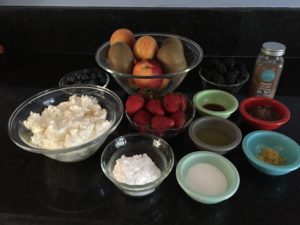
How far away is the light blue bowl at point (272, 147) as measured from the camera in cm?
62

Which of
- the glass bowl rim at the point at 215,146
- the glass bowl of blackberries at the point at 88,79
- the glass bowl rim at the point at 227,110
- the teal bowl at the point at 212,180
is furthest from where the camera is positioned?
the glass bowl of blackberries at the point at 88,79

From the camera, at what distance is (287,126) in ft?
2.60

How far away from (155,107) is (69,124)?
0.71ft

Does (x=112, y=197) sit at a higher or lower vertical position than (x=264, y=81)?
lower

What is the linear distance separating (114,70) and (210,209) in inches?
17.1

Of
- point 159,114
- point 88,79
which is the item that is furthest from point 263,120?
point 88,79

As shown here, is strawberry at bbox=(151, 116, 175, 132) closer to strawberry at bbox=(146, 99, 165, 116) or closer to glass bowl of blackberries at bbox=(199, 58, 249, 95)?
strawberry at bbox=(146, 99, 165, 116)

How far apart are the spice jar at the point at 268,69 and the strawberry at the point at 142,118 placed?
1.17 ft

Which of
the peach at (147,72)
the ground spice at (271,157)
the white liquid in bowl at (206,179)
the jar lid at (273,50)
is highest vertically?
the jar lid at (273,50)

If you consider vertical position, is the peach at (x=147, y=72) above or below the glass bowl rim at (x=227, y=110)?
above

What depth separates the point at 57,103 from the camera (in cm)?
82

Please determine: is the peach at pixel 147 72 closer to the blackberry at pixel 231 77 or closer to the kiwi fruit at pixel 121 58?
the kiwi fruit at pixel 121 58

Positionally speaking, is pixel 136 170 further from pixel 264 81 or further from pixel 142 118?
pixel 264 81

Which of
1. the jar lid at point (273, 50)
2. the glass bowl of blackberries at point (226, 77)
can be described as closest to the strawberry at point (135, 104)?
the glass bowl of blackberries at point (226, 77)
